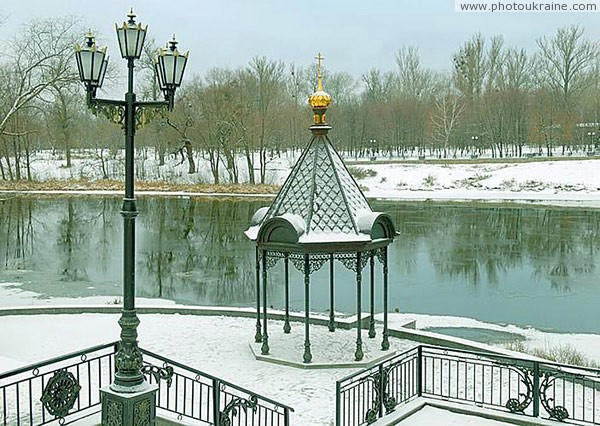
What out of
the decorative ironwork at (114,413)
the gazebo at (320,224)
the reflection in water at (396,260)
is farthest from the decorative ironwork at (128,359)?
the reflection in water at (396,260)

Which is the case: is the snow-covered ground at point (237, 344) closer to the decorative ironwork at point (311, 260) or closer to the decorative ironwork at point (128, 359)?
the decorative ironwork at point (311, 260)

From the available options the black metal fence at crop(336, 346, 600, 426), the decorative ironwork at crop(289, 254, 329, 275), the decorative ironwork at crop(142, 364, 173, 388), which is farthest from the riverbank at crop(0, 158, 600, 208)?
the decorative ironwork at crop(142, 364, 173, 388)

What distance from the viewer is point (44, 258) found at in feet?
86.4

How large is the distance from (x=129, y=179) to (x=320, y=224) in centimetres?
484

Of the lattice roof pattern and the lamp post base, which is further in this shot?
the lattice roof pattern

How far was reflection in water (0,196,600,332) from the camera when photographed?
62.0 ft

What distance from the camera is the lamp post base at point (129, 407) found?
7430 mm

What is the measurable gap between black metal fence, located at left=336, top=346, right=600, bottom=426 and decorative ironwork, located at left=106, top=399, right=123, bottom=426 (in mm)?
2332

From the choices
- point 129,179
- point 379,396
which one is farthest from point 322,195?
point 129,179

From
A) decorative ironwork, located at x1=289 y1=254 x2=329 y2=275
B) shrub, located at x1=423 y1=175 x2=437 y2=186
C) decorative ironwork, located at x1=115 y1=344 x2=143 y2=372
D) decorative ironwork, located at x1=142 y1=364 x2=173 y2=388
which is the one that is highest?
shrub, located at x1=423 y1=175 x2=437 y2=186

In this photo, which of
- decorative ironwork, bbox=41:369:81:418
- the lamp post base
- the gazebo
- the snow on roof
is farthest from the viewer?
the snow on roof

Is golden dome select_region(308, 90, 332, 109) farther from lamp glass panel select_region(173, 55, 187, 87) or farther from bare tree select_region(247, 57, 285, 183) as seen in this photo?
bare tree select_region(247, 57, 285, 183)

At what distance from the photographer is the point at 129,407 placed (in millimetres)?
7418

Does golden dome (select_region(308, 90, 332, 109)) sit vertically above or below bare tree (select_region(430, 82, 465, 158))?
below
